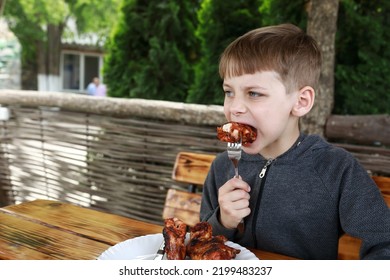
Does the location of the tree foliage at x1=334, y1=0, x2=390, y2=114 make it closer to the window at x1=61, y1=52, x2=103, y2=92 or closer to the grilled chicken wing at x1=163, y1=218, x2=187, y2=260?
the grilled chicken wing at x1=163, y1=218, x2=187, y2=260

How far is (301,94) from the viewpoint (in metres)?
1.14

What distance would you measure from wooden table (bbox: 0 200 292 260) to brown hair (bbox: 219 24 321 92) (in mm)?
415

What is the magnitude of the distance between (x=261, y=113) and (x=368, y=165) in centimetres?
101

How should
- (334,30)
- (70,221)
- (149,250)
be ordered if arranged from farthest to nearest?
(334,30) < (70,221) < (149,250)

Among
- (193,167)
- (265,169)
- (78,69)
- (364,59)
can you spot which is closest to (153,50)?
(364,59)

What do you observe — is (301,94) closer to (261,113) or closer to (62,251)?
(261,113)

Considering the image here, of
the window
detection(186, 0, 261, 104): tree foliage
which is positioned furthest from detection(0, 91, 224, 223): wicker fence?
the window

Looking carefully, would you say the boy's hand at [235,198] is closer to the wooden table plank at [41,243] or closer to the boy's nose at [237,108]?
the boy's nose at [237,108]

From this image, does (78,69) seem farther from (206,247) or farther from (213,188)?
(206,247)

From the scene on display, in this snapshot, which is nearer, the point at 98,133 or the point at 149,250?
the point at 149,250

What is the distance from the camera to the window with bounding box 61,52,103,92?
668 inches

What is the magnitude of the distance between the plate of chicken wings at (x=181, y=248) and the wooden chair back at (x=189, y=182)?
0.67 metres

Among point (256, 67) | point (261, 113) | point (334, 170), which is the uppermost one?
point (256, 67)
